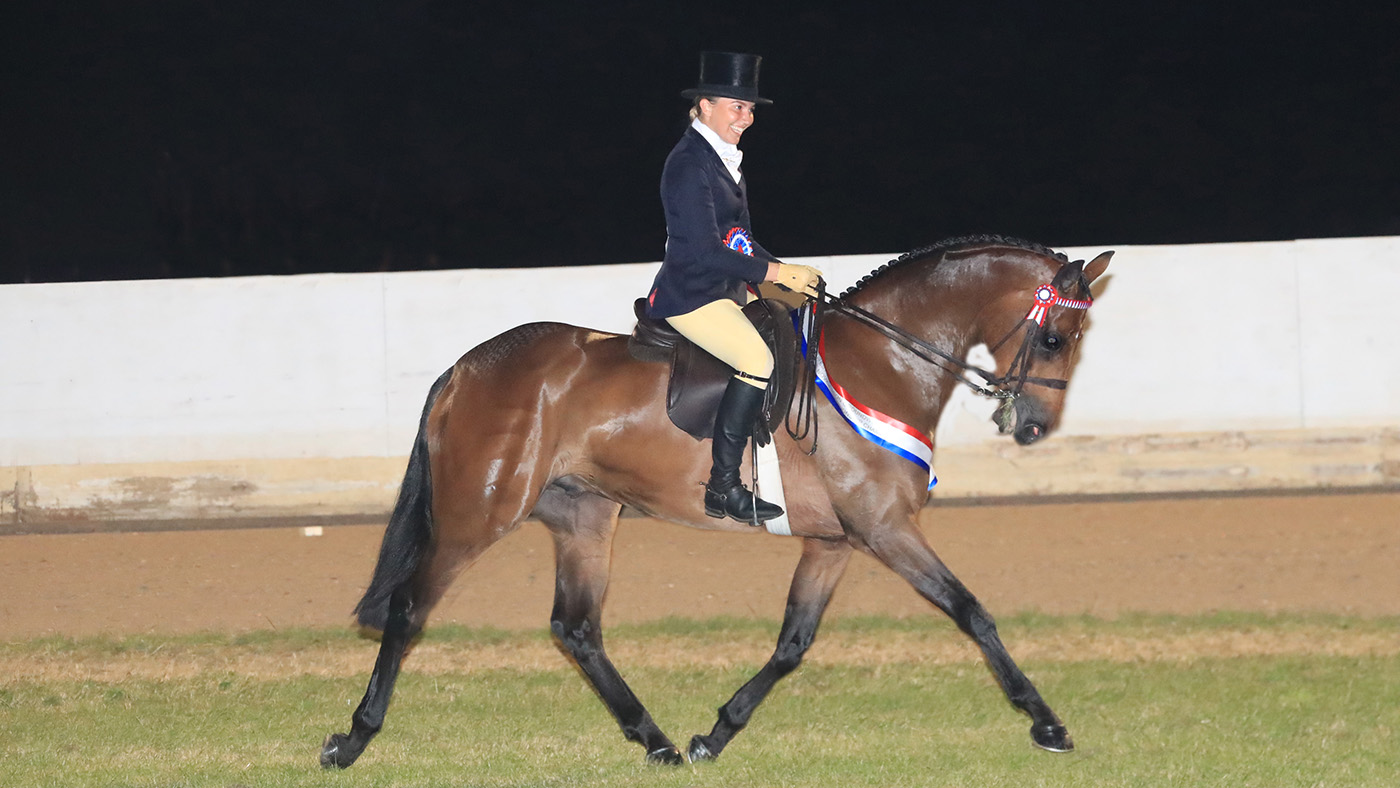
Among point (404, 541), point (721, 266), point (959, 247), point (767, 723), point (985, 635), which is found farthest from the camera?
point (767, 723)

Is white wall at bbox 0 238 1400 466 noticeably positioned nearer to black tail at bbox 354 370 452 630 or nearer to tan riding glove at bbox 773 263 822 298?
black tail at bbox 354 370 452 630

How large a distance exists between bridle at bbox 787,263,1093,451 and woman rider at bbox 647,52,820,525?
138mm

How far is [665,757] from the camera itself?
4.52 metres

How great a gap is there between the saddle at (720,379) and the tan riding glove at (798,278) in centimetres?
18

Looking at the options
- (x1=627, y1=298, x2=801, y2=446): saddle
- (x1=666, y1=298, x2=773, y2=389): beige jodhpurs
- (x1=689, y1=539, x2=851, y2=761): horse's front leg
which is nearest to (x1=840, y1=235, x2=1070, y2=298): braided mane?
(x1=627, y1=298, x2=801, y2=446): saddle

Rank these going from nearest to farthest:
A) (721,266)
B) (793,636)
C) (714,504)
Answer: (721,266) < (714,504) < (793,636)

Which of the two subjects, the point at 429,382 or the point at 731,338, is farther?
the point at 429,382

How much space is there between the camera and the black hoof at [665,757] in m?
4.52

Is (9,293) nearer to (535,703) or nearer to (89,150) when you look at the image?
(89,150)

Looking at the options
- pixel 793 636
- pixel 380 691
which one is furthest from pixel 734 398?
pixel 380 691

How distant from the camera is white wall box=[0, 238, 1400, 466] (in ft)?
30.7

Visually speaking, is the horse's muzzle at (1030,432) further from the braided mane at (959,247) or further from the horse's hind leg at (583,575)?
the horse's hind leg at (583,575)

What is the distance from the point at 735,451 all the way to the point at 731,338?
36cm

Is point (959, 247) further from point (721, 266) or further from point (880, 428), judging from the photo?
point (721, 266)
